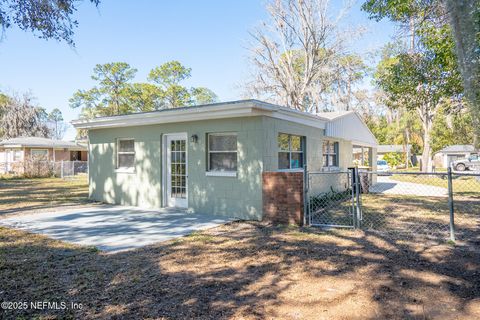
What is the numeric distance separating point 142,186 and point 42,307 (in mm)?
6672

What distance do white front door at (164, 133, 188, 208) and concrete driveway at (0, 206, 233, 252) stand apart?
0.38 meters

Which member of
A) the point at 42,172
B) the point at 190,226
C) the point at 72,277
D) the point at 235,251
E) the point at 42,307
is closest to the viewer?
the point at 42,307

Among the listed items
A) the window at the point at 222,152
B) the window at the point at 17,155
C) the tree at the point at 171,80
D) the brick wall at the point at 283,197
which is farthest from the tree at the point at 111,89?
the brick wall at the point at 283,197

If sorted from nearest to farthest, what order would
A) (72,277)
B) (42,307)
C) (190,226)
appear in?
(42,307), (72,277), (190,226)

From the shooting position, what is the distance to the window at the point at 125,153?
10.4 meters

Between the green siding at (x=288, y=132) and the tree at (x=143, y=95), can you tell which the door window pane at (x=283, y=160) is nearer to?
the green siding at (x=288, y=132)

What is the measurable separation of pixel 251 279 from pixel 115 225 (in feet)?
14.9

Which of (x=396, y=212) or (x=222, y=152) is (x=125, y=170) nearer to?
(x=222, y=152)

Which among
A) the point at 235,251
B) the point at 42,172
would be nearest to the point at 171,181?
the point at 235,251

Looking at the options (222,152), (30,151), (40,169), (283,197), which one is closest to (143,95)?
(30,151)

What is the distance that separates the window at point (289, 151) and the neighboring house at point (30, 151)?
2100cm

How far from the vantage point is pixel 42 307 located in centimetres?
337

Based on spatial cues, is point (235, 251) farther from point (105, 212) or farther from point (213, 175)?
point (105, 212)

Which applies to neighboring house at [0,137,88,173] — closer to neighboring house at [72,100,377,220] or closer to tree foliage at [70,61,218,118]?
tree foliage at [70,61,218,118]
